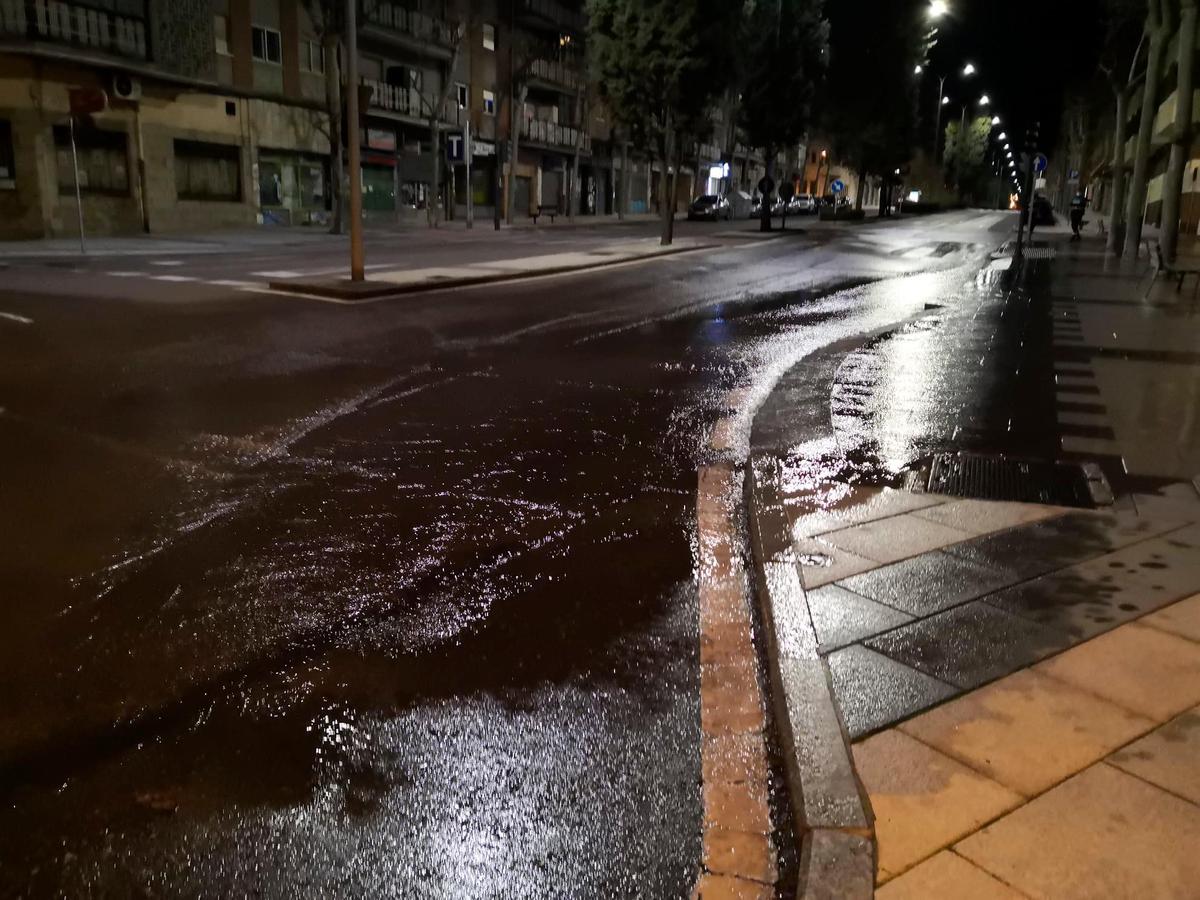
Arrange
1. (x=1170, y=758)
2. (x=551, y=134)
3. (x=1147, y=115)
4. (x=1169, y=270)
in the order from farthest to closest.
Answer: (x=551, y=134), (x=1147, y=115), (x=1169, y=270), (x=1170, y=758)

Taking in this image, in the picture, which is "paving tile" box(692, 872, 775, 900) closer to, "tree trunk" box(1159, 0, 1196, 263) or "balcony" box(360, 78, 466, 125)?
"tree trunk" box(1159, 0, 1196, 263)

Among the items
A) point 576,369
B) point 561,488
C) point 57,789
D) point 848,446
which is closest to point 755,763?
point 57,789

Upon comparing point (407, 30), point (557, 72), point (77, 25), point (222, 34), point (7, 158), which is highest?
point (557, 72)

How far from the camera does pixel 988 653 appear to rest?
12.8 feet

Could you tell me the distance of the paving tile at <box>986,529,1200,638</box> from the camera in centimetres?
425

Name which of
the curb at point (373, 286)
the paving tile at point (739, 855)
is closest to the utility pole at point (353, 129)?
the curb at point (373, 286)

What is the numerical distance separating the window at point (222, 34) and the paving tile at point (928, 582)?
34.9 m

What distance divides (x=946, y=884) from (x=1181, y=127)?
73.8ft

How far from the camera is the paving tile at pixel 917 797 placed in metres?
2.76

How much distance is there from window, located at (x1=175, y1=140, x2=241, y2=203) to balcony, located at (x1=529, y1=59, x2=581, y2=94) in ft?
64.3

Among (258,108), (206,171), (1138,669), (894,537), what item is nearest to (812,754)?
(1138,669)

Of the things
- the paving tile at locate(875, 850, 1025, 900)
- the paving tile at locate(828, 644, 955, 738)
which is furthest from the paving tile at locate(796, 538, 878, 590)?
the paving tile at locate(875, 850, 1025, 900)

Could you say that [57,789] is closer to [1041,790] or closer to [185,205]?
[1041,790]

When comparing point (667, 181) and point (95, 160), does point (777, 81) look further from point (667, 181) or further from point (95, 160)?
point (95, 160)
